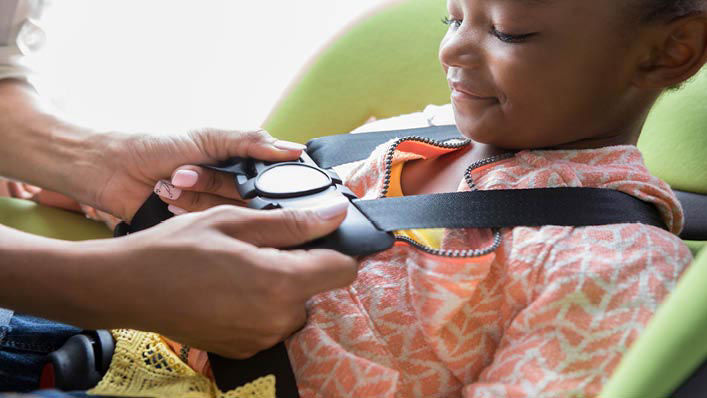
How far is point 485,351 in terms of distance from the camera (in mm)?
758

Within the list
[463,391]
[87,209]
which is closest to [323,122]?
[87,209]

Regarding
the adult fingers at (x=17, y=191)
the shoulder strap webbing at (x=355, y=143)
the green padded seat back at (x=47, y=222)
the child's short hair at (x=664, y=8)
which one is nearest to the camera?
the child's short hair at (x=664, y=8)

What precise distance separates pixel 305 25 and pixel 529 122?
4.38ft

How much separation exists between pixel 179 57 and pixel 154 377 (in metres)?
1.41

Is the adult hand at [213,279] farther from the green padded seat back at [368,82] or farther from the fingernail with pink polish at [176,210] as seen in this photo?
the green padded seat back at [368,82]

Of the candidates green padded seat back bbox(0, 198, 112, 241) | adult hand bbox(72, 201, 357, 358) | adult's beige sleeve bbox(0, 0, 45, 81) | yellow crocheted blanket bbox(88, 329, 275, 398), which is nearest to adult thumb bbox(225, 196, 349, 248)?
adult hand bbox(72, 201, 357, 358)

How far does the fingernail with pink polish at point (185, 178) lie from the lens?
92cm

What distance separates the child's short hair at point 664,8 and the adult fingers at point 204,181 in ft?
1.64

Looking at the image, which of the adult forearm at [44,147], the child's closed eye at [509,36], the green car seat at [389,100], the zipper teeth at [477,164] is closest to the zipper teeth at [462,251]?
the zipper teeth at [477,164]

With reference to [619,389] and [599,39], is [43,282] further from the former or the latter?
[599,39]

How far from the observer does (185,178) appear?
0.92 meters

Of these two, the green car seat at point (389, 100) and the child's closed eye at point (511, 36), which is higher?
the child's closed eye at point (511, 36)

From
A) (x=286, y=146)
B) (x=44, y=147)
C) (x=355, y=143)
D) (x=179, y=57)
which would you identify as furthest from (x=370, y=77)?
(x=179, y=57)

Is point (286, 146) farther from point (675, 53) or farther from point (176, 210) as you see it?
point (675, 53)
